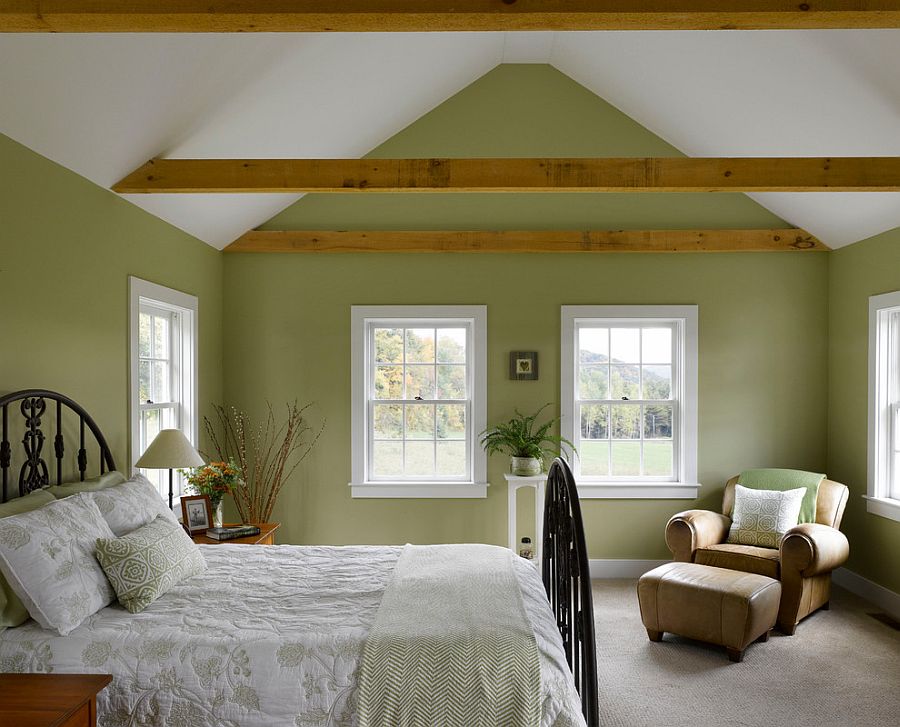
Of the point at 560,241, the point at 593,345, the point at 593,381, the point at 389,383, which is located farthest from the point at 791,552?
the point at 389,383

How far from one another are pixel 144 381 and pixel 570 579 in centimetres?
284

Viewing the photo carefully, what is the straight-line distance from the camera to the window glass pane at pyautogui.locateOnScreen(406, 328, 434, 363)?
17.6ft

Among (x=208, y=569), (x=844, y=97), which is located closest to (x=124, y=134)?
(x=208, y=569)

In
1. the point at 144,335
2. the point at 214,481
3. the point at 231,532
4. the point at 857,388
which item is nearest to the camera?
the point at 231,532

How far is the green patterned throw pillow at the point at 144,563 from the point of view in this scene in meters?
2.36

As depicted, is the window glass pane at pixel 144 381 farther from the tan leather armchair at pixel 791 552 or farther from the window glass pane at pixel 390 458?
the tan leather armchair at pixel 791 552

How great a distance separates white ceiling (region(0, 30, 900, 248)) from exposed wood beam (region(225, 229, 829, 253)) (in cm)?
18

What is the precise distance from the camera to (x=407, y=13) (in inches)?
77.0

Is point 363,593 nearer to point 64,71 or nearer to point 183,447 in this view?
point 183,447

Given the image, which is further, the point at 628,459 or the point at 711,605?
the point at 628,459

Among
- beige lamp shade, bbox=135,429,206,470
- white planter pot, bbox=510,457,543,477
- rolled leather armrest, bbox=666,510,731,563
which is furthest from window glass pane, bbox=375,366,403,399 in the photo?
rolled leather armrest, bbox=666,510,731,563

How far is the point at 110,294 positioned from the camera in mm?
3576

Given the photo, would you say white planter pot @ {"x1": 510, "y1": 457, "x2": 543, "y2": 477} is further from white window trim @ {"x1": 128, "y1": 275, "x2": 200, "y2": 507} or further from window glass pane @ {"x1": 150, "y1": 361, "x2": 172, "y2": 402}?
window glass pane @ {"x1": 150, "y1": 361, "x2": 172, "y2": 402}

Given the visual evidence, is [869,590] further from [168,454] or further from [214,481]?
[168,454]
